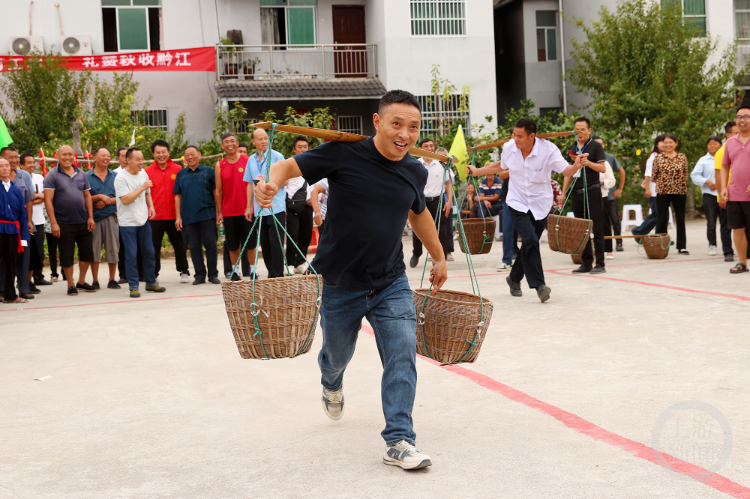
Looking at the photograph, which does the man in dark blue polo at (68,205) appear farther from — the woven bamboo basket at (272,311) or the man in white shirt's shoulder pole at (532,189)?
the woven bamboo basket at (272,311)

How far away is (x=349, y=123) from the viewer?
24703 millimetres

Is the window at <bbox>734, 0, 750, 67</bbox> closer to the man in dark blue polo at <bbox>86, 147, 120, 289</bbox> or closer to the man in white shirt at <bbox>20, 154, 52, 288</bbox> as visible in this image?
the man in dark blue polo at <bbox>86, 147, 120, 289</bbox>

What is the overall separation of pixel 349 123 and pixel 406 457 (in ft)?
71.0

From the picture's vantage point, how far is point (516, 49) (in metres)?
27.3

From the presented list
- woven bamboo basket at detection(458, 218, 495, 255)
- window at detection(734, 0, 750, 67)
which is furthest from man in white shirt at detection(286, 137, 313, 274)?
window at detection(734, 0, 750, 67)

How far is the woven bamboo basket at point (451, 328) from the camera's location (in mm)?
4320

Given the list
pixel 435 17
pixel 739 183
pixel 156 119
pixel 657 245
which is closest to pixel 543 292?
pixel 739 183

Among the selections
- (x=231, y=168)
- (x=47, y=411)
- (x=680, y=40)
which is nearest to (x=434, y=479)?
(x=47, y=411)

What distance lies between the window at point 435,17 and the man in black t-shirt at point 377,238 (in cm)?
1969

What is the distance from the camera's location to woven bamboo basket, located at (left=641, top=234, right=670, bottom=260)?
12195 millimetres

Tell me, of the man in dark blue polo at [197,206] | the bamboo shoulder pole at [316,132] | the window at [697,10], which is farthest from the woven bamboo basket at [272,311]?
the window at [697,10]

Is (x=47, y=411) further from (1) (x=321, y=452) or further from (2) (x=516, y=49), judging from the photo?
(2) (x=516, y=49)

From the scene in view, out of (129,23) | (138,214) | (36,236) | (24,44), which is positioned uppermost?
(129,23)

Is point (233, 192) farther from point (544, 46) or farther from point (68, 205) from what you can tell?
point (544, 46)
